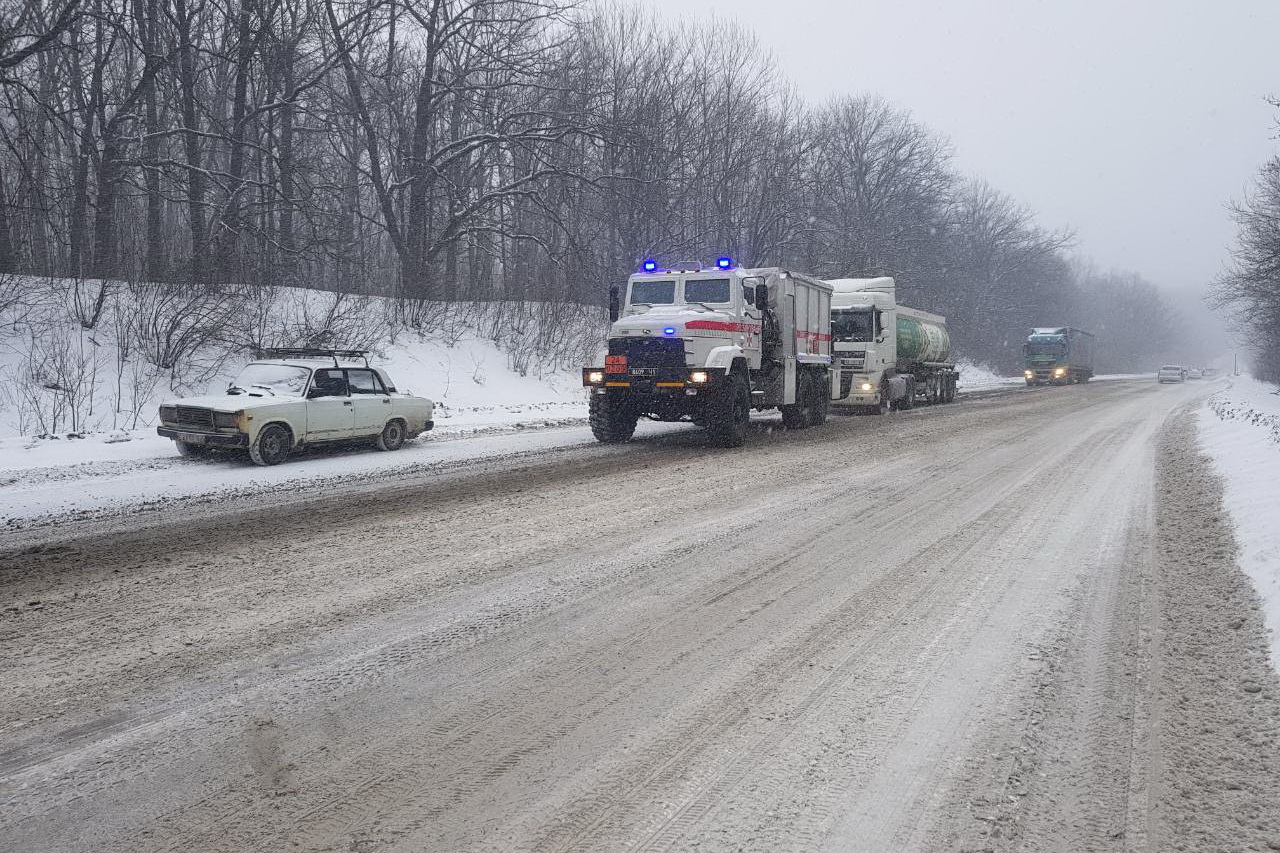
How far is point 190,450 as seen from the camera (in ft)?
40.0

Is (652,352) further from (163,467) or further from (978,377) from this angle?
(978,377)

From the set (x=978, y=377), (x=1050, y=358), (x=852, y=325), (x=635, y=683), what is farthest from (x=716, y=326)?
(x=978, y=377)

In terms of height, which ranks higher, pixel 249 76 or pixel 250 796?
pixel 249 76

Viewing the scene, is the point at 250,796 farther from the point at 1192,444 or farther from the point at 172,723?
the point at 1192,444

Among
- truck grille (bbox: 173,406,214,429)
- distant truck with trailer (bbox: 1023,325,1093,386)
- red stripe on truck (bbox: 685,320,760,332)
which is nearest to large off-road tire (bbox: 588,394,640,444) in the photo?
red stripe on truck (bbox: 685,320,760,332)

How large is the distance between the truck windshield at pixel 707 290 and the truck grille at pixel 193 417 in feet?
26.1

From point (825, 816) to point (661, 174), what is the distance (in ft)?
106

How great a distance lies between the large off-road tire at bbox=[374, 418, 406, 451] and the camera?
1371cm

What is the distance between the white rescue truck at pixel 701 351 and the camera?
45.1ft

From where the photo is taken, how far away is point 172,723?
3584 millimetres

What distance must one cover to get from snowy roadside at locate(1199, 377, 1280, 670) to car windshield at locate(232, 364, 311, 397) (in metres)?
11.6

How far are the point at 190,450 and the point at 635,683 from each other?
1050cm

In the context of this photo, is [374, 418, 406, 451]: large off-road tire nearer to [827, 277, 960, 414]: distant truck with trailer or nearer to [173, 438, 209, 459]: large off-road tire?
[173, 438, 209, 459]: large off-road tire

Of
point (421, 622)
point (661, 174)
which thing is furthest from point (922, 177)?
point (421, 622)
